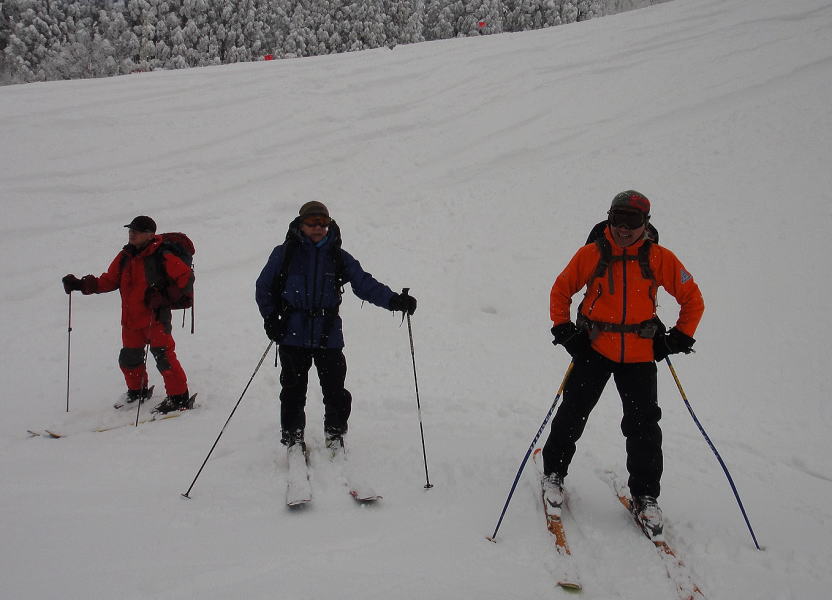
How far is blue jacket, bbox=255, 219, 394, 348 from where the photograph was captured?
157 inches

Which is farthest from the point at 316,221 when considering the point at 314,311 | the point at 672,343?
the point at 672,343

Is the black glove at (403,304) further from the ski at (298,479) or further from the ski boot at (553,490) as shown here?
the ski boot at (553,490)

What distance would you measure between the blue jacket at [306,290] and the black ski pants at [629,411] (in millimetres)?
1969

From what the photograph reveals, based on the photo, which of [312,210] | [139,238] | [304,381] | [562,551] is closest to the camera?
[562,551]

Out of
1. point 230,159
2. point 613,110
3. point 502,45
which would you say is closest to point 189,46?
point 502,45

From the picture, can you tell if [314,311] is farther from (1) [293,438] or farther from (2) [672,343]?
(2) [672,343]

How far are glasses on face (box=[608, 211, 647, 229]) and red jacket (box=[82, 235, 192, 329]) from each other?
4.27 metres

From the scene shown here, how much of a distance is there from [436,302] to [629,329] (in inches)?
208

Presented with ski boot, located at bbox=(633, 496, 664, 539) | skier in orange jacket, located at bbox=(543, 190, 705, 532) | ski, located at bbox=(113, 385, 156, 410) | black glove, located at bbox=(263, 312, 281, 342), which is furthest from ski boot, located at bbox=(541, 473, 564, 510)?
ski, located at bbox=(113, 385, 156, 410)

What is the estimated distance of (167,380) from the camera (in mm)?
5383

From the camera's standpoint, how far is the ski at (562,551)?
9.82 feet

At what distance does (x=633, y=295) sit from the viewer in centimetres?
334

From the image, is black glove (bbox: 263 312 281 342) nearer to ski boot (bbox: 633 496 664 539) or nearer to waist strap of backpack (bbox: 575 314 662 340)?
waist strap of backpack (bbox: 575 314 662 340)

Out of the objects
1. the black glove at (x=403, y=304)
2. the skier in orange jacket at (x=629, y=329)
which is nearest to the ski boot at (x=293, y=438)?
the black glove at (x=403, y=304)
